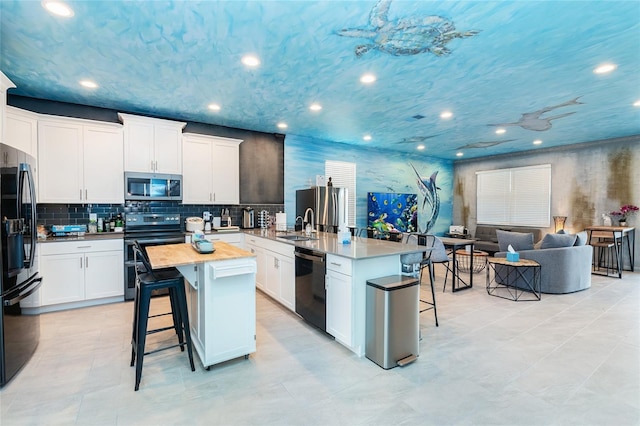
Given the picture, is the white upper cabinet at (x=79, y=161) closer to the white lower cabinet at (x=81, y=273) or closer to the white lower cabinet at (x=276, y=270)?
the white lower cabinet at (x=81, y=273)

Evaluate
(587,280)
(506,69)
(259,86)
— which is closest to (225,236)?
(259,86)

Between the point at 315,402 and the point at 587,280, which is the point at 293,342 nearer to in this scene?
the point at 315,402

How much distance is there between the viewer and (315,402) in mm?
2086

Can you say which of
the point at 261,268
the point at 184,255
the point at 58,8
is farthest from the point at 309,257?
the point at 58,8

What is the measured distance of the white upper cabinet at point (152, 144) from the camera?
4363mm

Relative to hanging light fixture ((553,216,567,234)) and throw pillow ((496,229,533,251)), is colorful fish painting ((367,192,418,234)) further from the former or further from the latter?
hanging light fixture ((553,216,567,234))

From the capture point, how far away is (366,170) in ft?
24.3

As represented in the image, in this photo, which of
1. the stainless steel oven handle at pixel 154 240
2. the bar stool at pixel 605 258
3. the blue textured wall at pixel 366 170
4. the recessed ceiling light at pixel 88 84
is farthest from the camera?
the bar stool at pixel 605 258

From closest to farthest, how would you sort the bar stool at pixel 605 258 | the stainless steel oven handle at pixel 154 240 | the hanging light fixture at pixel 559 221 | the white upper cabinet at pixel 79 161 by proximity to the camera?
the white upper cabinet at pixel 79 161 < the stainless steel oven handle at pixel 154 240 < the bar stool at pixel 605 258 < the hanging light fixture at pixel 559 221

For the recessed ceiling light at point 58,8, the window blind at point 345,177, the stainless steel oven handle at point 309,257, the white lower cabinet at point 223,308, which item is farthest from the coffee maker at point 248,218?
the recessed ceiling light at point 58,8

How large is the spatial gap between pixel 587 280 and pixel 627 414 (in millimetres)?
3781

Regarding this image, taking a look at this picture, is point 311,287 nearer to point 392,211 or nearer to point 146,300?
point 146,300

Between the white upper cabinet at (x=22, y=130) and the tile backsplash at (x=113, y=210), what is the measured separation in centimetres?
81

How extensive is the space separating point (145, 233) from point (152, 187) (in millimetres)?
700
